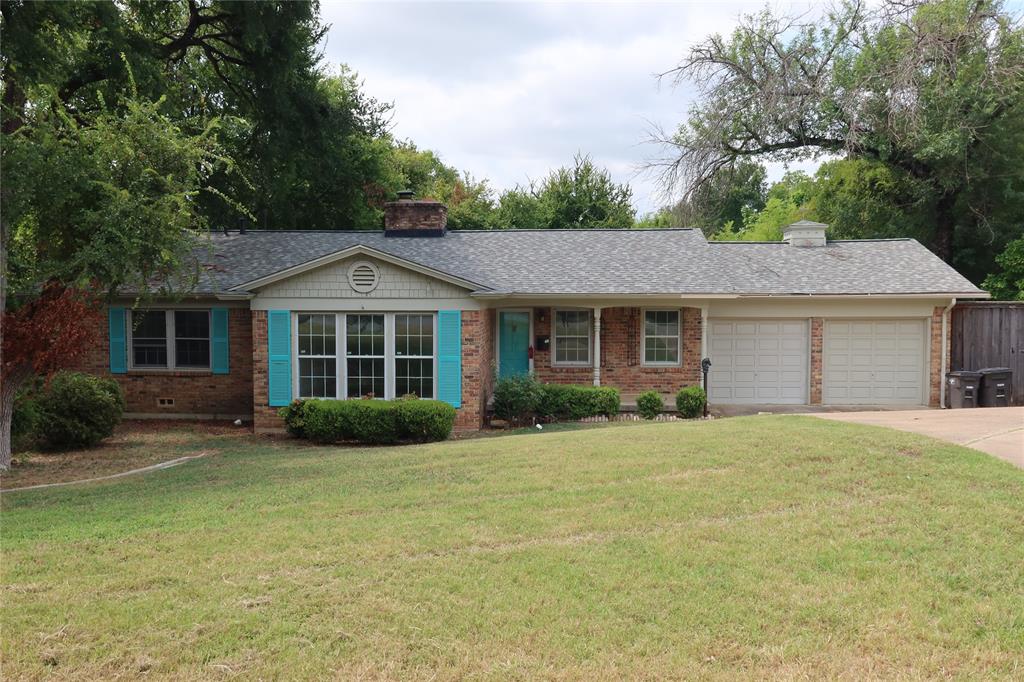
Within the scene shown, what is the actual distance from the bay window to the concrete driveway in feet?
16.6

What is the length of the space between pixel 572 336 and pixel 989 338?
9.75m

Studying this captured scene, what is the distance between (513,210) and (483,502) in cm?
2829

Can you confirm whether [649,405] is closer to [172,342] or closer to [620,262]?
[620,262]

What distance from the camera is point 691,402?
51.9 feet

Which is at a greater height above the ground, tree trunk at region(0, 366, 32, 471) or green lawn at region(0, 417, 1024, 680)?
tree trunk at region(0, 366, 32, 471)

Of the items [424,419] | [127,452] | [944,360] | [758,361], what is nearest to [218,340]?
[127,452]

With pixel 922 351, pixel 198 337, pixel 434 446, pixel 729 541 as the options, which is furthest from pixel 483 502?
pixel 922 351

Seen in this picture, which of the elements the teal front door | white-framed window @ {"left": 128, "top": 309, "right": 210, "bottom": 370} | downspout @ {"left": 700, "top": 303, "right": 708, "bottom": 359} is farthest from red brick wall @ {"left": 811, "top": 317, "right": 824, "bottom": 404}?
white-framed window @ {"left": 128, "top": 309, "right": 210, "bottom": 370}

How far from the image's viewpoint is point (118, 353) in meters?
16.8

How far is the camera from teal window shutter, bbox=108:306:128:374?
16812 millimetres

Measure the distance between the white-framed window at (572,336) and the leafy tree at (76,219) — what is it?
8706 millimetres

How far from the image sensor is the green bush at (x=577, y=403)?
51.5 feet

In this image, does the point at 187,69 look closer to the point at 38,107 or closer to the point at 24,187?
the point at 38,107

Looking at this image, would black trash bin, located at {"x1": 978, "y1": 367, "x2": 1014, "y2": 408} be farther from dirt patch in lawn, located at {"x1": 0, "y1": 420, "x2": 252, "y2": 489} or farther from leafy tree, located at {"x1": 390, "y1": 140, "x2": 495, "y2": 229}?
leafy tree, located at {"x1": 390, "y1": 140, "x2": 495, "y2": 229}
